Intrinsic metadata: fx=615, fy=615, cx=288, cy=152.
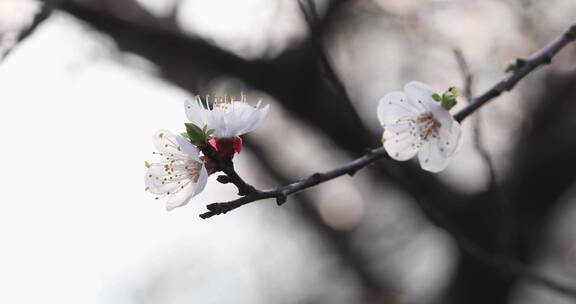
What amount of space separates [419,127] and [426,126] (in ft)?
0.07

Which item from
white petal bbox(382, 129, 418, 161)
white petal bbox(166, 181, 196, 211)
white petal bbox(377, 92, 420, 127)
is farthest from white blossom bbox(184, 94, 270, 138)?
white petal bbox(377, 92, 420, 127)

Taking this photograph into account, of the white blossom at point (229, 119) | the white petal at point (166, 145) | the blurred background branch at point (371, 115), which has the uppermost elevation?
the white blossom at point (229, 119)

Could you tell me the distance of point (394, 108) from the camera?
1400 millimetres

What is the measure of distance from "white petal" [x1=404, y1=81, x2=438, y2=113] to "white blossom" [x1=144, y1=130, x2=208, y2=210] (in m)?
0.46

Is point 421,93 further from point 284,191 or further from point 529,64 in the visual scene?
point 284,191

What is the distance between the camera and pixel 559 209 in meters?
2.91

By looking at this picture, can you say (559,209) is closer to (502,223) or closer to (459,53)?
(502,223)

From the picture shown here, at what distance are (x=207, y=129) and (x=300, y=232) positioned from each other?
282 cm

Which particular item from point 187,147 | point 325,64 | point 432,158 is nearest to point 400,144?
point 432,158

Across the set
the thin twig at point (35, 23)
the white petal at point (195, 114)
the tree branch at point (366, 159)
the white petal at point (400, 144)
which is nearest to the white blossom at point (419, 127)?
the white petal at point (400, 144)

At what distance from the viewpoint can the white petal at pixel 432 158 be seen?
127 centimetres

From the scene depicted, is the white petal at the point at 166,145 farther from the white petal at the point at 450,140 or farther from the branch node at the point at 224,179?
the white petal at the point at 450,140

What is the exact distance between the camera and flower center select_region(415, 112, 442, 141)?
1324 mm

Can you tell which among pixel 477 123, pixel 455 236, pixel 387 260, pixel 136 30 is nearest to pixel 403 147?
pixel 477 123
